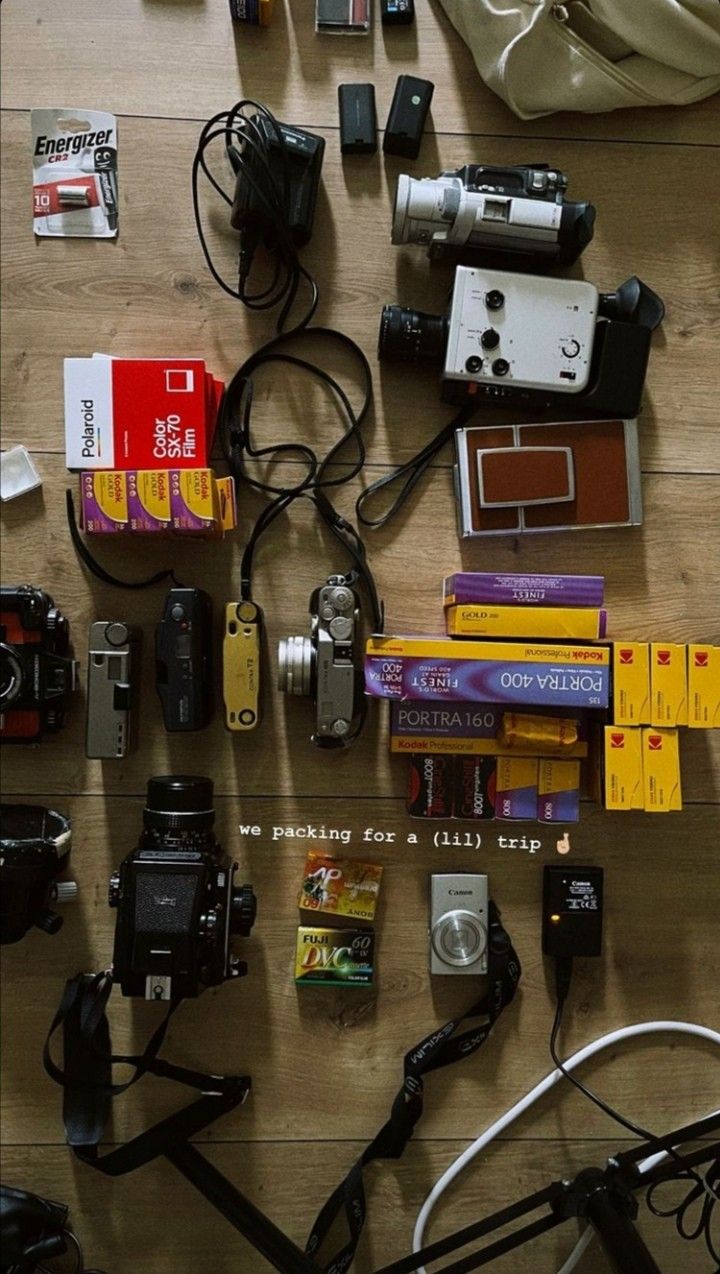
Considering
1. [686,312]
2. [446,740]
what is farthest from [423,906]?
[686,312]

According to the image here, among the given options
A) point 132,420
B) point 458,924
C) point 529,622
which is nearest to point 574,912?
point 458,924

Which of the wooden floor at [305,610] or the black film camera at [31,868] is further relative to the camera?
the wooden floor at [305,610]

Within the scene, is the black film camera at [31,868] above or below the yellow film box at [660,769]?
below

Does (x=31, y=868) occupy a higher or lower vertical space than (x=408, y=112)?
lower

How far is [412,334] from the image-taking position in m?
1.10

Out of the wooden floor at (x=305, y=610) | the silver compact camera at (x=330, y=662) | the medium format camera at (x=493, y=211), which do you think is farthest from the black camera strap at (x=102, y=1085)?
A: the medium format camera at (x=493, y=211)

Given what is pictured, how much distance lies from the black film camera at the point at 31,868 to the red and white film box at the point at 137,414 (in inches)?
19.1

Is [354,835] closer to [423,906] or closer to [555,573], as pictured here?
[423,906]

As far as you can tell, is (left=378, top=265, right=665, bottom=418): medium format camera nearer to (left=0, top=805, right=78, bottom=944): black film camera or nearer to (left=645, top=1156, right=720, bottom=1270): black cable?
(left=0, top=805, right=78, bottom=944): black film camera

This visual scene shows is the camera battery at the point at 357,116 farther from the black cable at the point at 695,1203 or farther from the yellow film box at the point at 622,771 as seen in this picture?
the black cable at the point at 695,1203

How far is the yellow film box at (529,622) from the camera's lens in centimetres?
109

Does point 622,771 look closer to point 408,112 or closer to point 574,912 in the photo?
point 574,912

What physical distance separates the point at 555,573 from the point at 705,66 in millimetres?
710

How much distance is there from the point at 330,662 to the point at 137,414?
417 millimetres
